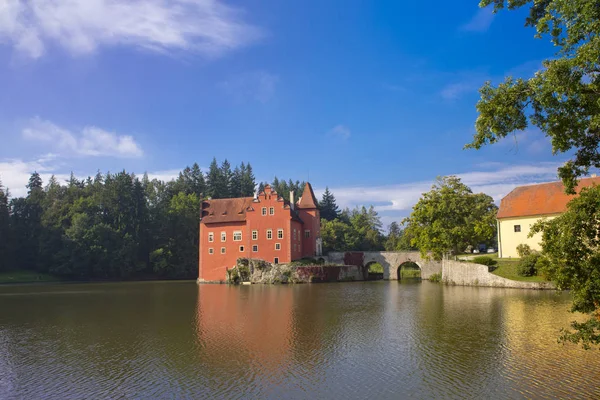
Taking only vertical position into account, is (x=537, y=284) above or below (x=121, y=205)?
below

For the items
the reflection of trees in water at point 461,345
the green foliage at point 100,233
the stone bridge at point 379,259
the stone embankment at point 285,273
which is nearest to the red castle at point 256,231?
the stone embankment at point 285,273

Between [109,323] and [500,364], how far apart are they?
52.8 feet

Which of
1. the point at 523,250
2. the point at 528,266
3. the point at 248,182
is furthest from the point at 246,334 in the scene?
the point at 248,182

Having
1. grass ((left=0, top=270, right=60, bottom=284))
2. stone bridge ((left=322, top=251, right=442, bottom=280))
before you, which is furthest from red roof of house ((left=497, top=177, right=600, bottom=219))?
grass ((left=0, top=270, right=60, bottom=284))

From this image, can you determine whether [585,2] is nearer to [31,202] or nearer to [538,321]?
[538,321]

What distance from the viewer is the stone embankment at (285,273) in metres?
47.6

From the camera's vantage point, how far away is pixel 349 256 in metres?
51.0

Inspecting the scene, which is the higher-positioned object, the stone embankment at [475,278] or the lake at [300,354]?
the stone embankment at [475,278]

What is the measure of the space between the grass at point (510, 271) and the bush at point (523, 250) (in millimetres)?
766

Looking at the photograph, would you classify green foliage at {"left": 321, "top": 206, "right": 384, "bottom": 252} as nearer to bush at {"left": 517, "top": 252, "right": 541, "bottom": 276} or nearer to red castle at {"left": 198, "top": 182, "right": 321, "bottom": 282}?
red castle at {"left": 198, "top": 182, "right": 321, "bottom": 282}

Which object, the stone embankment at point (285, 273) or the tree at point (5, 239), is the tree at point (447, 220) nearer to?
the stone embankment at point (285, 273)

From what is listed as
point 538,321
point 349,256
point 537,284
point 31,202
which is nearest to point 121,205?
point 31,202

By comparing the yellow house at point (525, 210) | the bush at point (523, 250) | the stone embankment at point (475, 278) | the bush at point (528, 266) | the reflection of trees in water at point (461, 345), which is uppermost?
the yellow house at point (525, 210)

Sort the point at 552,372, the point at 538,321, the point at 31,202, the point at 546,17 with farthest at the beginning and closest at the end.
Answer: the point at 31,202 → the point at 538,321 → the point at 552,372 → the point at 546,17
